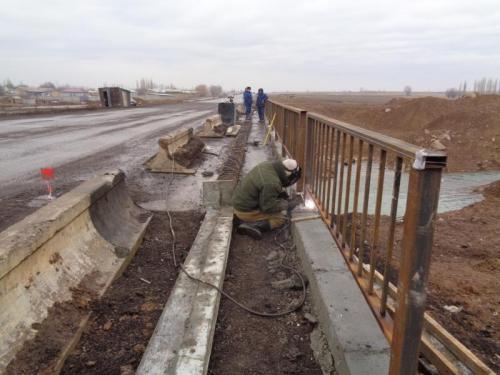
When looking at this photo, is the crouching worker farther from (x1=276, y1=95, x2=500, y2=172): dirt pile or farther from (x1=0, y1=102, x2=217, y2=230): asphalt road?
(x1=276, y1=95, x2=500, y2=172): dirt pile

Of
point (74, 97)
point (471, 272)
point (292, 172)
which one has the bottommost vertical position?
point (74, 97)

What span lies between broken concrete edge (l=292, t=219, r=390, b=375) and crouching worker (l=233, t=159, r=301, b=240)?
1.05 meters

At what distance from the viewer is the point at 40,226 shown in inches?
120

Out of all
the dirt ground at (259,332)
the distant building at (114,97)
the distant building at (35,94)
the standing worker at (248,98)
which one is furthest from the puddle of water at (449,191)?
the distant building at (35,94)

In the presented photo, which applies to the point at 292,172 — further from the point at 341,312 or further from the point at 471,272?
the point at 341,312

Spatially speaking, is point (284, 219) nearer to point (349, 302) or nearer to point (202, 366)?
point (349, 302)

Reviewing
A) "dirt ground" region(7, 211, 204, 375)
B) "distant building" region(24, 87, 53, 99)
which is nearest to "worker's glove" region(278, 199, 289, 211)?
"dirt ground" region(7, 211, 204, 375)

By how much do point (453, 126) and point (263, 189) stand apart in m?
18.4

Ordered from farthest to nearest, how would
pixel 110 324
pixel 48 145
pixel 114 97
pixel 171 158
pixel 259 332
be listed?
pixel 114 97 < pixel 48 145 < pixel 171 158 < pixel 259 332 < pixel 110 324

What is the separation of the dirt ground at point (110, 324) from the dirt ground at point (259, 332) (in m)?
0.59

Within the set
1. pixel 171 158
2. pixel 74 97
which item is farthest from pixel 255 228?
pixel 74 97

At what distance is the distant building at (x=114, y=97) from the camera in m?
39.2

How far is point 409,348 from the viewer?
1772mm

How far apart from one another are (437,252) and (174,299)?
3934mm
